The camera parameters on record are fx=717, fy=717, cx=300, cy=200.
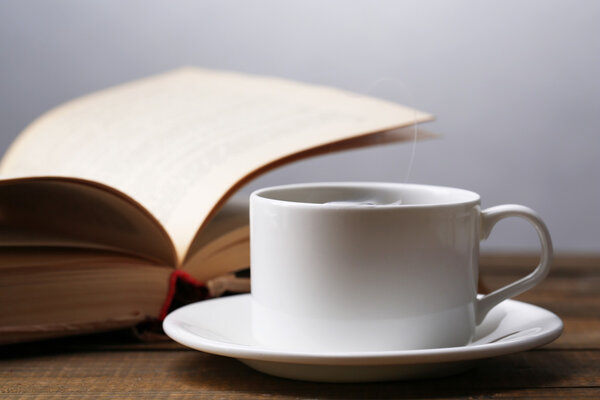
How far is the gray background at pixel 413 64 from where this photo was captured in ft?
5.23

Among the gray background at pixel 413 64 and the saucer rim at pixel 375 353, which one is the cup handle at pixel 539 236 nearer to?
the saucer rim at pixel 375 353

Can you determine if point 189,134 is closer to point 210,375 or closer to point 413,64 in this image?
point 210,375

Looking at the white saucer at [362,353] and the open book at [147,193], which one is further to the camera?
the open book at [147,193]

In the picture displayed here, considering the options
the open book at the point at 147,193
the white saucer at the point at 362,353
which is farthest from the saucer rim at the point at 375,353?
the open book at the point at 147,193

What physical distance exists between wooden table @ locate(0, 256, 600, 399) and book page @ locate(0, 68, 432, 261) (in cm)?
12

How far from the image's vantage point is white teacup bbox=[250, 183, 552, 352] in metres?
0.46

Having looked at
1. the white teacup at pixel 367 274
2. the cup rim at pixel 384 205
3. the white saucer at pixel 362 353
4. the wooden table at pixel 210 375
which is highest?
the cup rim at pixel 384 205

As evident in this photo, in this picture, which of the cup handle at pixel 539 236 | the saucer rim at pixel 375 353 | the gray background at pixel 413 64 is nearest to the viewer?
the saucer rim at pixel 375 353

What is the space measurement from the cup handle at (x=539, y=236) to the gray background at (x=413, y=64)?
42.3 inches

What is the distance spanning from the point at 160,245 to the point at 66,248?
0.27 feet

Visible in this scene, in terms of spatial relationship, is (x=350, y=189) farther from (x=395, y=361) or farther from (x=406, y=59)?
(x=406, y=59)

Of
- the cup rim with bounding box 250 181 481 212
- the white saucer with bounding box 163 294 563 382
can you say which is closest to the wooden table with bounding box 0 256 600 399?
the white saucer with bounding box 163 294 563 382

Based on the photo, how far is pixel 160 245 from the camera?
63 centimetres

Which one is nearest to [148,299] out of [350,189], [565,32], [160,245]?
[160,245]
